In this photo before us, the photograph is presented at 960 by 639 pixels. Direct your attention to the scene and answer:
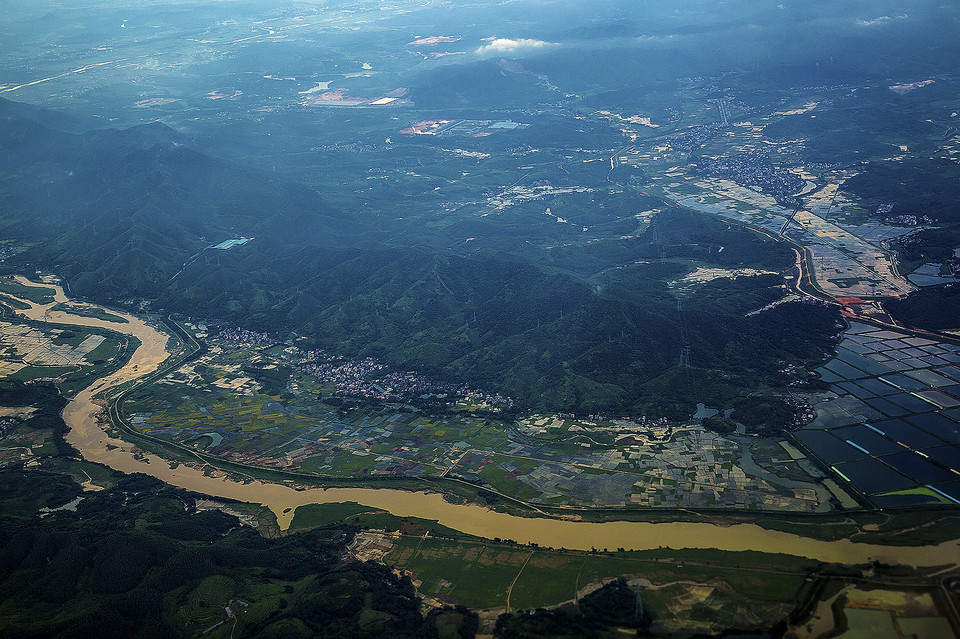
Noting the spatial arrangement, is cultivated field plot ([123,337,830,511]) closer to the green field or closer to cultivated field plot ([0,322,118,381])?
cultivated field plot ([0,322,118,381])

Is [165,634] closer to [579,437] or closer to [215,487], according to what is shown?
[215,487]

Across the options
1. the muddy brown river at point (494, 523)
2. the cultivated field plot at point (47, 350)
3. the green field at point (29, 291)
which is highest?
the green field at point (29, 291)

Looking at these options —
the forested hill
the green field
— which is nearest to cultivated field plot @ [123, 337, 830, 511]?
the forested hill

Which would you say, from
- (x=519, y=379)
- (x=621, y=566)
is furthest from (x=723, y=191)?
(x=621, y=566)

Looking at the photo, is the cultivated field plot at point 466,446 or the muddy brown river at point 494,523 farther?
the cultivated field plot at point 466,446

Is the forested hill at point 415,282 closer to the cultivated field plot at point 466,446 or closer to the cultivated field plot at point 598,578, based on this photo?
the cultivated field plot at point 466,446

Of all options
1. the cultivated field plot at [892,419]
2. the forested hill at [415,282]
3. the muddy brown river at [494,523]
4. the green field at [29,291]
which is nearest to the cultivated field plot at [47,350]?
the green field at [29,291]
